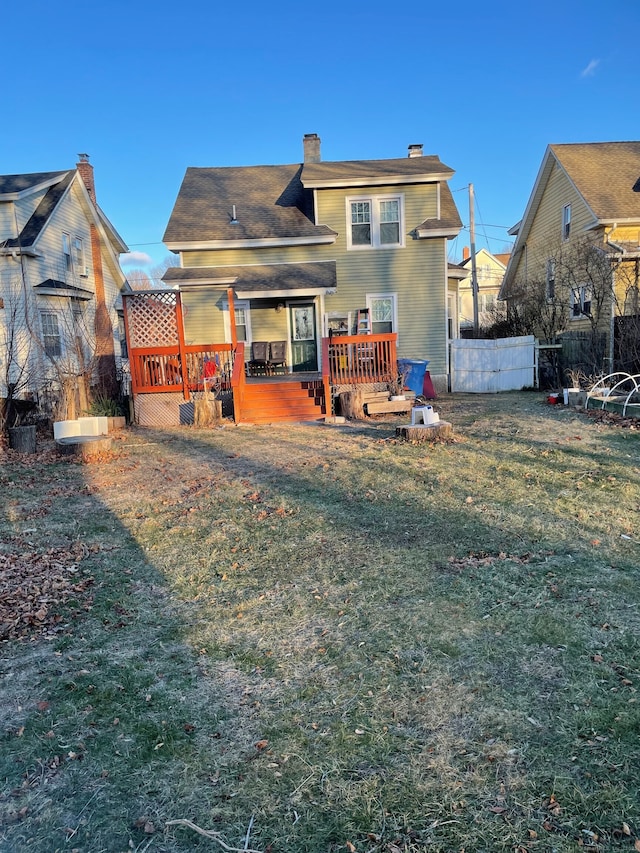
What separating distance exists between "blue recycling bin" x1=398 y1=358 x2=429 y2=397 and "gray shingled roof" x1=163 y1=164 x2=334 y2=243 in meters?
5.21

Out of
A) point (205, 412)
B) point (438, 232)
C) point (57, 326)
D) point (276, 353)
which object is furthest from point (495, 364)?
point (57, 326)

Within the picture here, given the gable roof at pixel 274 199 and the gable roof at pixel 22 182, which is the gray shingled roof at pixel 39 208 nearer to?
the gable roof at pixel 22 182

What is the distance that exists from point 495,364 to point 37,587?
47.0 feet

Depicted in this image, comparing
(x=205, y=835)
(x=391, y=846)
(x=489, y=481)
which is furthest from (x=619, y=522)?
(x=205, y=835)

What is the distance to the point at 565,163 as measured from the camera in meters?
19.2

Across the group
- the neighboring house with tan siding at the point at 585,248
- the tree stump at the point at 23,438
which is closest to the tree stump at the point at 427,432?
the tree stump at the point at 23,438

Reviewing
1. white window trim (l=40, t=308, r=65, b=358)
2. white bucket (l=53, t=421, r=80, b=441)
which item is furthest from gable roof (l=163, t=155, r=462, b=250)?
white bucket (l=53, t=421, r=80, b=441)

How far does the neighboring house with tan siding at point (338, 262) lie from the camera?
1582 cm

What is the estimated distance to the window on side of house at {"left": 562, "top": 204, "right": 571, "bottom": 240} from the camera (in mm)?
19297

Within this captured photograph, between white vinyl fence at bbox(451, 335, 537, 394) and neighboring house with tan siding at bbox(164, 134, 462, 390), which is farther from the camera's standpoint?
white vinyl fence at bbox(451, 335, 537, 394)

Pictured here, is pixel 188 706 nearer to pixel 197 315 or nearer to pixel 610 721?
pixel 610 721

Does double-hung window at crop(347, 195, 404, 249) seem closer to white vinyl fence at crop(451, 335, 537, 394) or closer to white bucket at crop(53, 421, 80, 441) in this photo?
white vinyl fence at crop(451, 335, 537, 394)

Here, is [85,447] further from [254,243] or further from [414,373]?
[254,243]

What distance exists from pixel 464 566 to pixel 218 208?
51.8 feet
